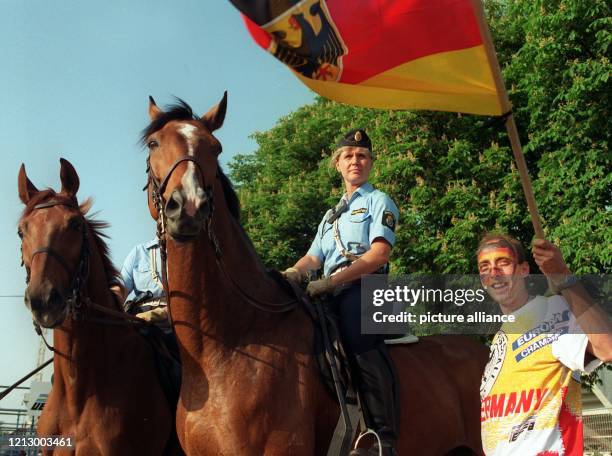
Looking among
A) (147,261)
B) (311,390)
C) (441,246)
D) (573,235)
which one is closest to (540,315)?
(311,390)

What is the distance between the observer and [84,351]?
259 inches

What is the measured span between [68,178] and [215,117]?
6.88 ft

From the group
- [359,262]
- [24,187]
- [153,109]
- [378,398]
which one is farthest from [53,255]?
[378,398]

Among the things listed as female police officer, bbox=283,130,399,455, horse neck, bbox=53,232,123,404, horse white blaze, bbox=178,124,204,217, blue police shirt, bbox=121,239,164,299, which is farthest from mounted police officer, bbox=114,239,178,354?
horse white blaze, bbox=178,124,204,217

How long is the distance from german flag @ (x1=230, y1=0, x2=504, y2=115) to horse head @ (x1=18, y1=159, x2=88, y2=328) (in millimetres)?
2364

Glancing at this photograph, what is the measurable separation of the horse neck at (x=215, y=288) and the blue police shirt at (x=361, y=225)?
1044mm

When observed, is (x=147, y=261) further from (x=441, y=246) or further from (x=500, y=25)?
(x=500, y=25)

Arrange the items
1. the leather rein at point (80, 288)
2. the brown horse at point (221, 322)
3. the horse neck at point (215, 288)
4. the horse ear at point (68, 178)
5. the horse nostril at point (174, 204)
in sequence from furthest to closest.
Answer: the horse ear at point (68, 178)
the leather rein at point (80, 288)
the horse neck at point (215, 288)
the brown horse at point (221, 322)
the horse nostril at point (174, 204)

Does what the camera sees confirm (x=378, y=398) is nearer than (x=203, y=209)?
No

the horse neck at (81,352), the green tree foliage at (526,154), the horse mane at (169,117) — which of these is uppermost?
the green tree foliage at (526,154)

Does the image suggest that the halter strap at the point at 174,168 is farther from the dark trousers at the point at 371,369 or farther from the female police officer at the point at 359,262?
the dark trousers at the point at 371,369

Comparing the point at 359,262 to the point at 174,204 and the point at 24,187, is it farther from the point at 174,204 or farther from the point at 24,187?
the point at 24,187

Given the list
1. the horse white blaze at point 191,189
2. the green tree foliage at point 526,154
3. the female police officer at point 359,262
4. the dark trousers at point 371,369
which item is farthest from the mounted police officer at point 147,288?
the green tree foliage at point 526,154

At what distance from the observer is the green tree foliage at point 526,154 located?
15578 mm
